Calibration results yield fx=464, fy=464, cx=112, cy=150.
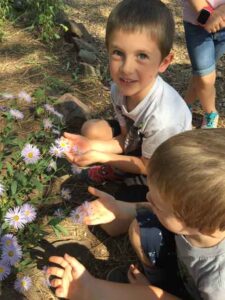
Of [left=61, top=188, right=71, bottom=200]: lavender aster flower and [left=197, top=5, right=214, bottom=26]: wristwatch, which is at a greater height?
[left=197, top=5, right=214, bottom=26]: wristwatch

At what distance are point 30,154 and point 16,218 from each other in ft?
0.85

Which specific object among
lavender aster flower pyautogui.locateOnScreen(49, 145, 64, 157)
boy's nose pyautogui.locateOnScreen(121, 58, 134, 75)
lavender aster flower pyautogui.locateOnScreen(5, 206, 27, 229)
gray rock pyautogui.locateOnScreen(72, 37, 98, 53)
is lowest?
lavender aster flower pyautogui.locateOnScreen(5, 206, 27, 229)

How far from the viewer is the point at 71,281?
1747mm

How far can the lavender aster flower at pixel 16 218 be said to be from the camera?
180cm

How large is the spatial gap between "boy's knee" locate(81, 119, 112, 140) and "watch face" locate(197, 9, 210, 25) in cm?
75

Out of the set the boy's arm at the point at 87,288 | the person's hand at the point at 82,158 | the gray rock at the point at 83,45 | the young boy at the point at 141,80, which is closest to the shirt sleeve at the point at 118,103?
the young boy at the point at 141,80

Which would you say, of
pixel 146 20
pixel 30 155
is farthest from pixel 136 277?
pixel 146 20

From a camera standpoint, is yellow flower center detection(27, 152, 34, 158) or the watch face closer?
yellow flower center detection(27, 152, 34, 158)

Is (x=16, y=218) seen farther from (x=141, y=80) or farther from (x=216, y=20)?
(x=216, y=20)

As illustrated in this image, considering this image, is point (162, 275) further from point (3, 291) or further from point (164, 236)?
point (3, 291)

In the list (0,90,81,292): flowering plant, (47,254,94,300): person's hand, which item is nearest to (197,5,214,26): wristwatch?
(0,90,81,292): flowering plant

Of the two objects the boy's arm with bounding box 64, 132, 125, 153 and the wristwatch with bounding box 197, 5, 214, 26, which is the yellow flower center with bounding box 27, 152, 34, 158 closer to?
the boy's arm with bounding box 64, 132, 125, 153

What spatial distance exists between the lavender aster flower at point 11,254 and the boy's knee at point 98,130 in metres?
0.90

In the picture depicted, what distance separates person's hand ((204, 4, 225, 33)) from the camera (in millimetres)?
2438
